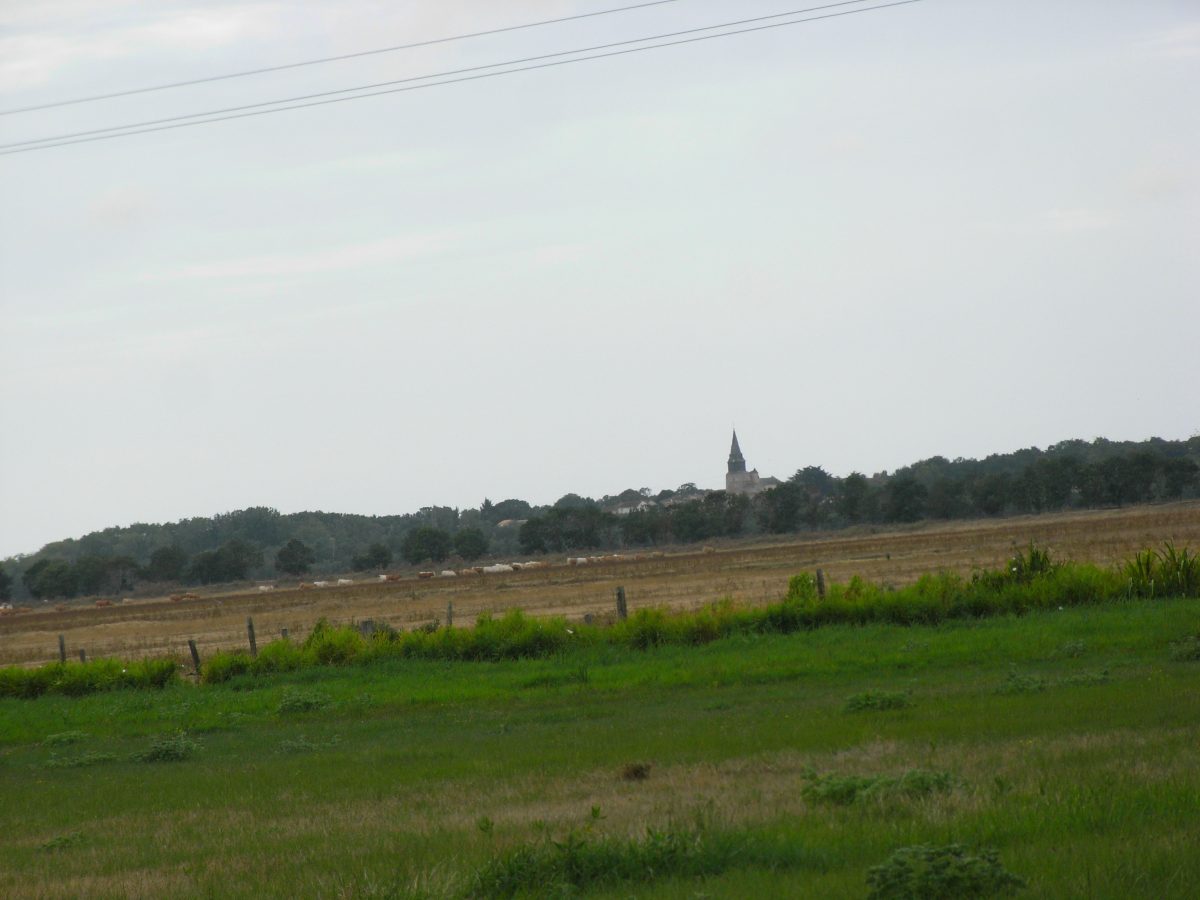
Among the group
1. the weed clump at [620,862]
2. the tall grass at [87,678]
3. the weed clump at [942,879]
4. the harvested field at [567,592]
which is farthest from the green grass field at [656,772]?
the harvested field at [567,592]

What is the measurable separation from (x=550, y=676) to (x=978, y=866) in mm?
18004

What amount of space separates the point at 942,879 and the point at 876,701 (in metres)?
9.68

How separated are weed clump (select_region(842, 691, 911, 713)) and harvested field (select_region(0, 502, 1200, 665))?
2153 centimetres

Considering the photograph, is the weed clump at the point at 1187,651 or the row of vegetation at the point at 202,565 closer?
the weed clump at the point at 1187,651

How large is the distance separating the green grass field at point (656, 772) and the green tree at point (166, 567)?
12238cm

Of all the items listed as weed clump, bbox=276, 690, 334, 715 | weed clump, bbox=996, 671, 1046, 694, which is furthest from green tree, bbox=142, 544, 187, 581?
weed clump, bbox=996, 671, 1046, 694

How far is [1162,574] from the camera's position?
85.9 ft

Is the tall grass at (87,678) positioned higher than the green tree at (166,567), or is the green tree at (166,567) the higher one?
the green tree at (166,567)

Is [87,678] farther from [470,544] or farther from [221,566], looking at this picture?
[221,566]

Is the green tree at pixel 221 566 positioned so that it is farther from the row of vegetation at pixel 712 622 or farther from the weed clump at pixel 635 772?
the weed clump at pixel 635 772

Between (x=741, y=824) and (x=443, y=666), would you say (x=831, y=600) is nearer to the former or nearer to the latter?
(x=443, y=666)

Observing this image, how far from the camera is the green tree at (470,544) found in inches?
5586

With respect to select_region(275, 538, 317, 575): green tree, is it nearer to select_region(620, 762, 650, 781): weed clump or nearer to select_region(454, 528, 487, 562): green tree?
select_region(454, 528, 487, 562): green tree

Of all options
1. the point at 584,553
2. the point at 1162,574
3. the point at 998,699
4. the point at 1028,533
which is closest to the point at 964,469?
the point at 584,553
